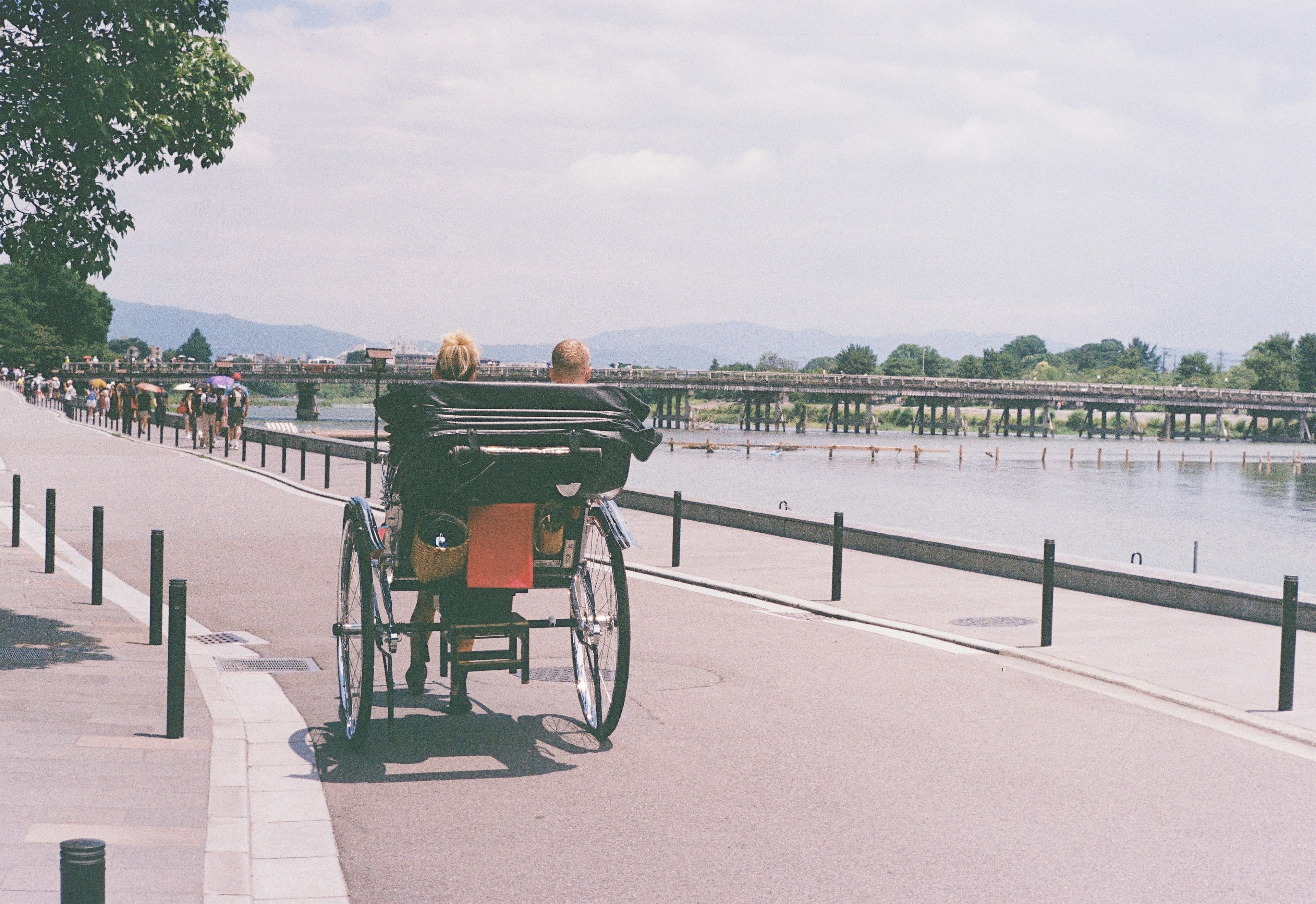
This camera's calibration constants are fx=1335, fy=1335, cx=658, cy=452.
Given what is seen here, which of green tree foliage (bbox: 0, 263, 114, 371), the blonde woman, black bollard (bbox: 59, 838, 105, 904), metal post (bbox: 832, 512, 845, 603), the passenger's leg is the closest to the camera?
black bollard (bbox: 59, 838, 105, 904)

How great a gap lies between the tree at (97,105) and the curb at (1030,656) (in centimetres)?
640

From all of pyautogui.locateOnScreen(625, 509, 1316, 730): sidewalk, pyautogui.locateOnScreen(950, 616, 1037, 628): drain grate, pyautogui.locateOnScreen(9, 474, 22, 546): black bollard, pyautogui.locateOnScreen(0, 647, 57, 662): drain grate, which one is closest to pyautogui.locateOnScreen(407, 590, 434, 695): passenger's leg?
pyautogui.locateOnScreen(0, 647, 57, 662): drain grate

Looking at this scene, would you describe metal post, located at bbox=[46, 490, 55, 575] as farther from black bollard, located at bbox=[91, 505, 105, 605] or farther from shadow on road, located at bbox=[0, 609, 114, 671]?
shadow on road, located at bbox=[0, 609, 114, 671]

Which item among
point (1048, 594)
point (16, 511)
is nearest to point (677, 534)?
point (1048, 594)

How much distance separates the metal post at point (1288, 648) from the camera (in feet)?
27.3

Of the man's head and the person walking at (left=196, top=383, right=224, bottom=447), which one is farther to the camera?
the person walking at (left=196, top=383, right=224, bottom=447)

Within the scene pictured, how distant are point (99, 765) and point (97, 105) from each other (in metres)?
4.60

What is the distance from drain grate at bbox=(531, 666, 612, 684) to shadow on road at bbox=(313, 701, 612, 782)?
1.05 metres

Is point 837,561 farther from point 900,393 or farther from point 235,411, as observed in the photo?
point 900,393

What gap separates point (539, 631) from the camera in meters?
11.1

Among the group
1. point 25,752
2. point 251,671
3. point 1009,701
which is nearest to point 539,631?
point 251,671

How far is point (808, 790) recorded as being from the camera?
20.8 feet

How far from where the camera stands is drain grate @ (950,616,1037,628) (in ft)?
37.7

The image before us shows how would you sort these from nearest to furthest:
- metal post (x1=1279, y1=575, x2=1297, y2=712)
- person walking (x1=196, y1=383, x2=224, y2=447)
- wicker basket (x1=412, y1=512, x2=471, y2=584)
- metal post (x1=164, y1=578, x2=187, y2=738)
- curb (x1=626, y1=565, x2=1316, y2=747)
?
wicker basket (x1=412, y1=512, x2=471, y2=584) < metal post (x1=164, y1=578, x2=187, y2=738) < curb (x1=626, y1=565, x2=1316, y2=747) < metal post (x1=1279, y1=575, x2=1297, y2=712) < person walking (x1=196, y1=383, x2=224, y2=447)
